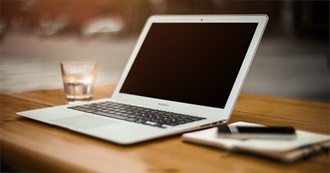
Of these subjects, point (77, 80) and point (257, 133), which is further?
point (77, 80)

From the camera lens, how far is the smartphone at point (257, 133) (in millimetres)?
673

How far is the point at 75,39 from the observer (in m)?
8.84

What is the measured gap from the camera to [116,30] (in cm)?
895

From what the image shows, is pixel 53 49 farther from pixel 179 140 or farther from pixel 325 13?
pixel 179 140

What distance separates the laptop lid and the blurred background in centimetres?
471

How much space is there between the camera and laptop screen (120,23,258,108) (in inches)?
36.3

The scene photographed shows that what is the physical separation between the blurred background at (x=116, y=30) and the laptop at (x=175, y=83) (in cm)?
473

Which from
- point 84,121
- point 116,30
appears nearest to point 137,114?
point 84,121

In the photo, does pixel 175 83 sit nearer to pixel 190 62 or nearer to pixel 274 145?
pixel 190 62

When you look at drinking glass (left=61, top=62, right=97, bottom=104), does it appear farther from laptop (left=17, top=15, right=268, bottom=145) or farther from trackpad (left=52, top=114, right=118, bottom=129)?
trackpad (left=52, top=114, right=118, bottom=129)

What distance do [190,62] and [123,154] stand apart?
39cm

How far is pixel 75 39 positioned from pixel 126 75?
7.91m

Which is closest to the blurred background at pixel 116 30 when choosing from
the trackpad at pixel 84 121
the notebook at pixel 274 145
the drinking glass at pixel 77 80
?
the drinking glass at pixel 77 80

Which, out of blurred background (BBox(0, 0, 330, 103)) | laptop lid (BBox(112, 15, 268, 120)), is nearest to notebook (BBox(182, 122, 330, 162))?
laptop lid (BBox(112, 15, 268, 120))
